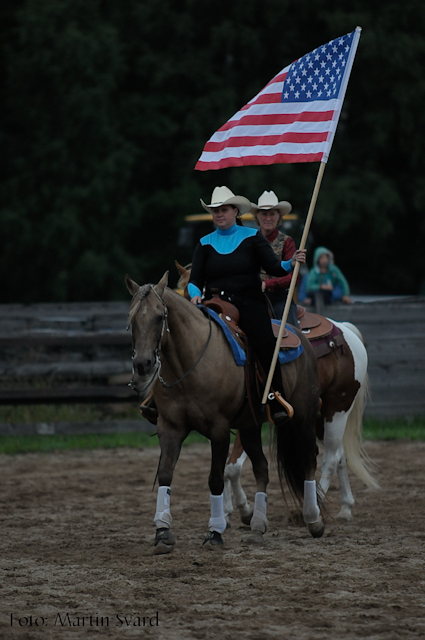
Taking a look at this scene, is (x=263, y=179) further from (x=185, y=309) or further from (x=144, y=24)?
(x=185, y=309)

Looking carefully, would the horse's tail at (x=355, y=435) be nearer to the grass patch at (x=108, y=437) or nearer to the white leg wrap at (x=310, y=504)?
the white leg wrap at (x=310, y=504)

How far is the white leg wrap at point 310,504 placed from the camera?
6824mm

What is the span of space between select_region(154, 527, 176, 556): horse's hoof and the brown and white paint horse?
1411 mm

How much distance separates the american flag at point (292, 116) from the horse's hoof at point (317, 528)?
9.04 ft

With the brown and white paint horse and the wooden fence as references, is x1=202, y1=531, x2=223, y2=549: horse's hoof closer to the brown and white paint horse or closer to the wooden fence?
the brown and white paint horse

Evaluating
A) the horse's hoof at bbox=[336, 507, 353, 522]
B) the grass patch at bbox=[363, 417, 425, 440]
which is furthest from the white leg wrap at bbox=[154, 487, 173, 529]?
the grass patch at bbox=[363, 417, 425, 440]

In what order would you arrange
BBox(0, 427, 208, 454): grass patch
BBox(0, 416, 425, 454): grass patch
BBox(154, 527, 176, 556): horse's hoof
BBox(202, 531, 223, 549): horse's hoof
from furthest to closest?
BBox(0, 416, 425, 454): grass patch
BBox(0, 427, 208, 454): grass patch
BBox(202, 531, 223, 549): horse's hoof
BBox(154, 527, 176, 556): horse's hoof

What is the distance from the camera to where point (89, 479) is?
31.7 feet

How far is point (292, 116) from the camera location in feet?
23.9

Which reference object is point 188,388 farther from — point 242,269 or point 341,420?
point 341,420

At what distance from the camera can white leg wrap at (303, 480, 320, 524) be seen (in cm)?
682

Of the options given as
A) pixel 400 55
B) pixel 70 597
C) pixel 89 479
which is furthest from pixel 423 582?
pixel 400 55

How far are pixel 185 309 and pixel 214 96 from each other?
69.2 ft

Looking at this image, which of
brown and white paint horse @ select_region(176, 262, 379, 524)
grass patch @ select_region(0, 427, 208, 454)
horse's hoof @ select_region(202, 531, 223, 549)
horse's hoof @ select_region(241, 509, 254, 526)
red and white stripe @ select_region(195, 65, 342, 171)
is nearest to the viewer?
horse's hoof @ select_region(202, 531, 223, 549)
